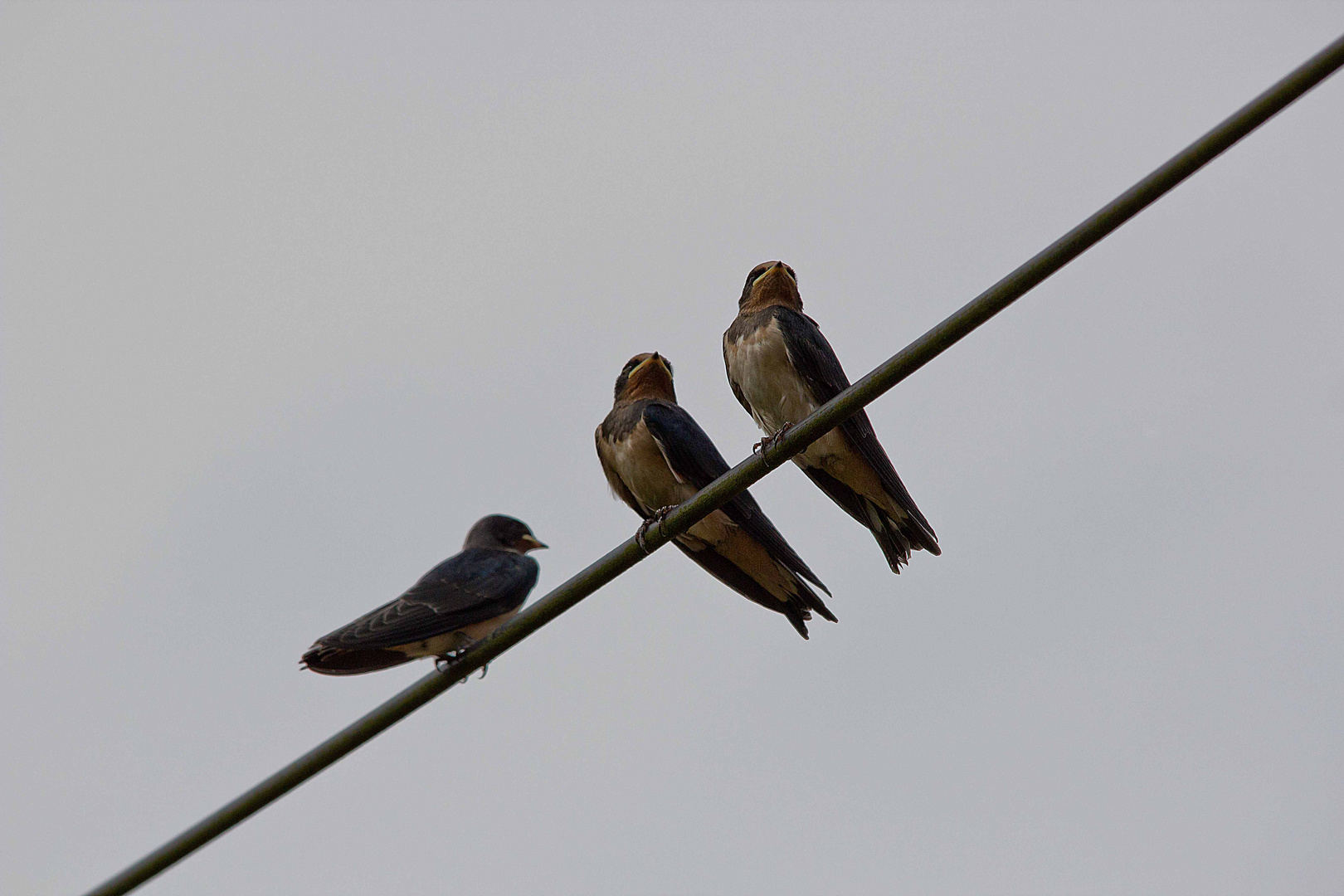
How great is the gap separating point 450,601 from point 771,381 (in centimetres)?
221

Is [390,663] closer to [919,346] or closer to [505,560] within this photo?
[505,560]

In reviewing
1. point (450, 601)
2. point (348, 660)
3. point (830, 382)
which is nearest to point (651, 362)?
point (830, 382)

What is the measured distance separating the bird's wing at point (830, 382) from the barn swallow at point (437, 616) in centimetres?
216

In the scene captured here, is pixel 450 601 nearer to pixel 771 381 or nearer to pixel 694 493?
pixel 694 493

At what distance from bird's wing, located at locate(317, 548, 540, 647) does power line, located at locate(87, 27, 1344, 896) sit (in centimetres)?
212

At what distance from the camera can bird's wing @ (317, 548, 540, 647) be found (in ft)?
22.8

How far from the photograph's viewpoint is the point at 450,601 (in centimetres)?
752

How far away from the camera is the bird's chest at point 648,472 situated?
7.14 m

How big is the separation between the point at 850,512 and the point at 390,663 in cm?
265

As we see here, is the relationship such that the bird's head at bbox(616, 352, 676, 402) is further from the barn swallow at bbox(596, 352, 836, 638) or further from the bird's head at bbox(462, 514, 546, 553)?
the bird's head at bbox(462, 514, 546, 553)

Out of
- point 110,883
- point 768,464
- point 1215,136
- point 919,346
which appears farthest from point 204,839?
point 1215,136

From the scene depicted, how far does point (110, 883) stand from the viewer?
14.1 feet

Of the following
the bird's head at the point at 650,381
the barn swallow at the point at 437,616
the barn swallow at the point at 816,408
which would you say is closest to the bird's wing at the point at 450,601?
the barn swallow at the point at 437,616

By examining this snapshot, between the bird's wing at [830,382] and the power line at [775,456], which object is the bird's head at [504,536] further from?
the power line at [775,456]
